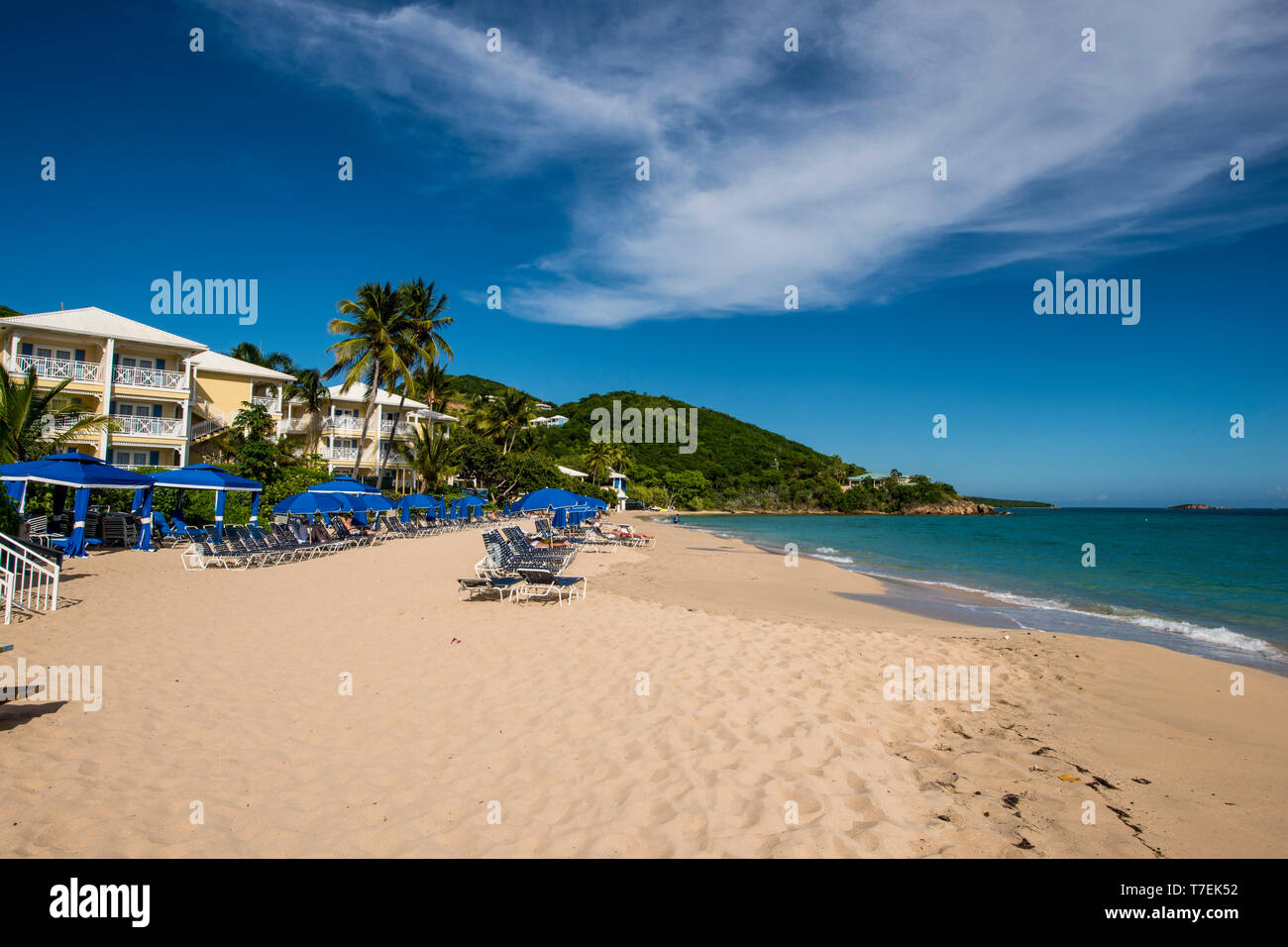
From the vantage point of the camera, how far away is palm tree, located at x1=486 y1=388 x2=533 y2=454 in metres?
49.1

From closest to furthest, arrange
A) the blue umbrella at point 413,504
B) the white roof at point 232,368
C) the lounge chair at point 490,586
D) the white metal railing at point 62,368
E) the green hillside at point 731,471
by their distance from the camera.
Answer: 1. the lounge chair at point 490,586
2. the white metal railing at point 62,368
3. the blue umbrella at point 413,504
4. the white roof at point 232,368
5. the green hillside at point 731,471

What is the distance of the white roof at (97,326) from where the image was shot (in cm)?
2437

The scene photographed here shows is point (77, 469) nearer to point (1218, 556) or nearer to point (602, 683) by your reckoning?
point (602, 683)

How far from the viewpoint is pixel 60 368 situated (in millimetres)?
24359

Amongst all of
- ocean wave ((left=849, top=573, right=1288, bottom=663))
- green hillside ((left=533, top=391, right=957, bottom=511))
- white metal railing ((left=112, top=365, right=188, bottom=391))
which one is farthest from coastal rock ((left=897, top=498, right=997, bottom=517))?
→ white metal railing ((left=112, top=365, right=188, bottom=391))

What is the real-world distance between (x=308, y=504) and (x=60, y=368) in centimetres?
1416

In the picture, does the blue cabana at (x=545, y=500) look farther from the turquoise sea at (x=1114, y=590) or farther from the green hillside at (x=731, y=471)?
the green hillside at (x=731, y=471)

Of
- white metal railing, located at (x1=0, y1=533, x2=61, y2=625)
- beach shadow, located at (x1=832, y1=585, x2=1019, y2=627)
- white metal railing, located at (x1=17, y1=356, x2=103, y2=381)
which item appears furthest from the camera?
white metal railing, located at (x1=17, y1=356, x2=103, y2=381)

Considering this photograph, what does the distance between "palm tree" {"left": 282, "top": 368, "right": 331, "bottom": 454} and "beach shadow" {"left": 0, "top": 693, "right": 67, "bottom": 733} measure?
35.6m

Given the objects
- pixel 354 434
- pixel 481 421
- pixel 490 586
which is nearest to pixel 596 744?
pixel 490 586

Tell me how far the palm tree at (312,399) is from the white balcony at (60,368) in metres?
12.6

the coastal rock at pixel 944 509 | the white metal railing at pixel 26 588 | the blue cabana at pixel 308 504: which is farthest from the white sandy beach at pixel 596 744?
the coastal rock at pixel 944 509

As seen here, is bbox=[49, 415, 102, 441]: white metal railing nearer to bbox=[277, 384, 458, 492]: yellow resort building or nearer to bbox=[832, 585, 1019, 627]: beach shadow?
bbox=[277, 384, 458, 492]: yellow resort building
